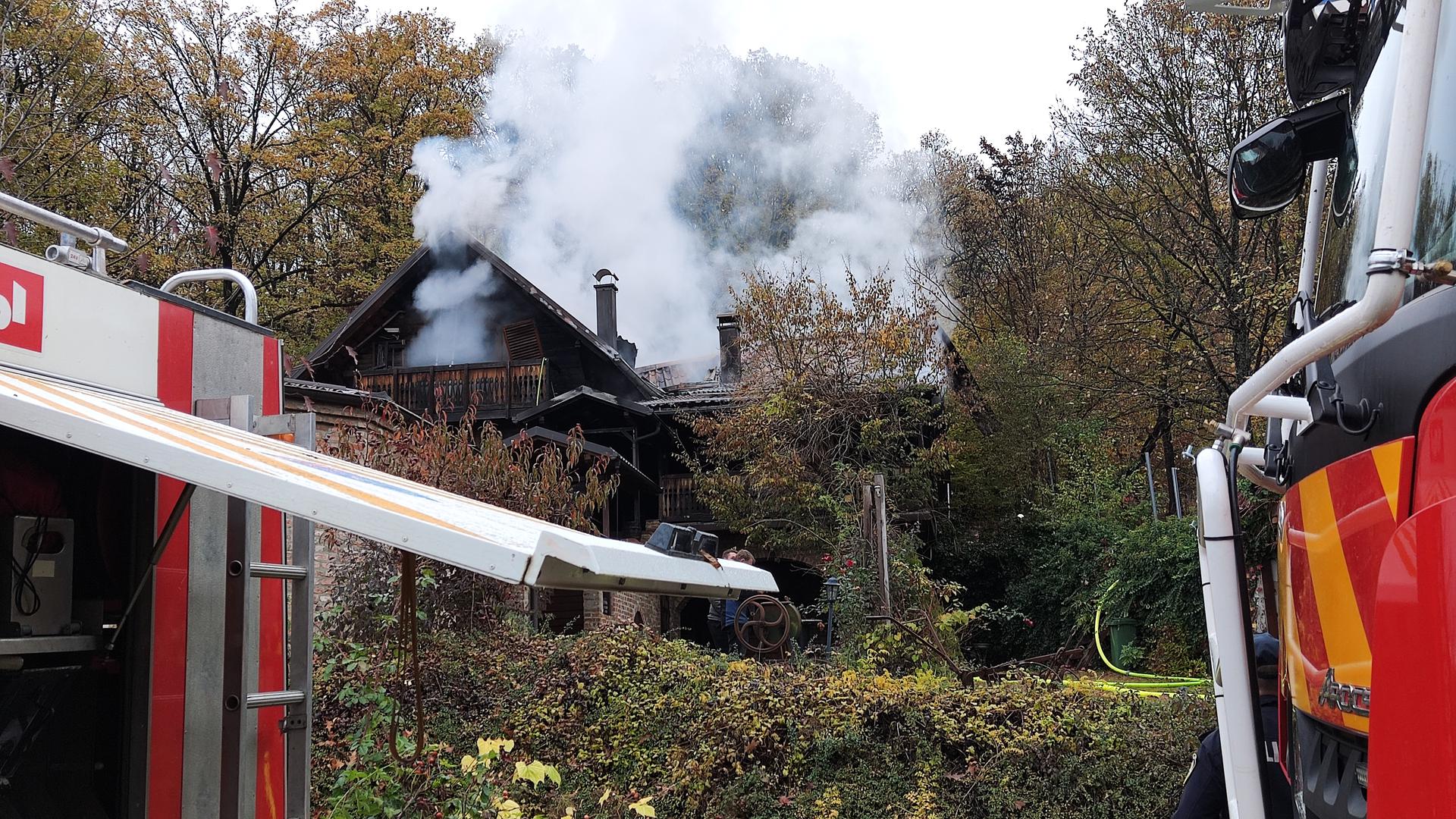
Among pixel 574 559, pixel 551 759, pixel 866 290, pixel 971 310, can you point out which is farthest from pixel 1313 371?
pixel 971 310

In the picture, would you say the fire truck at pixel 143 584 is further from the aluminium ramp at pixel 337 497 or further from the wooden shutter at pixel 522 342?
the wooden shutter at pixel 522 342

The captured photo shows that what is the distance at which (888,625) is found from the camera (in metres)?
10.7

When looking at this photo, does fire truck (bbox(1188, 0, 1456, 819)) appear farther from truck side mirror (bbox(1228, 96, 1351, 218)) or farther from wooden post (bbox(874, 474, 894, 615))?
wooden post (bbox(874, 474, 894, 615))

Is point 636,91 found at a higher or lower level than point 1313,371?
higher

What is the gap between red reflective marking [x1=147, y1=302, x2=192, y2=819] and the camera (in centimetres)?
363

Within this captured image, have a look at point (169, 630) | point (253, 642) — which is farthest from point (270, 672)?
point (169, 630)

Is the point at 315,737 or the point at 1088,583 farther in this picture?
the point at 1088,583

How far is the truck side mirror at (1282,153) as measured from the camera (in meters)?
2.56

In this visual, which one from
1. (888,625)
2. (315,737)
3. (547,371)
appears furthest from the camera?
(547,371)

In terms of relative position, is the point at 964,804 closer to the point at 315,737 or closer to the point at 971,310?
the point at 315,737

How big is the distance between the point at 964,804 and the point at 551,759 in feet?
10.0

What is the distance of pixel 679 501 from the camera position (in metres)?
24.2

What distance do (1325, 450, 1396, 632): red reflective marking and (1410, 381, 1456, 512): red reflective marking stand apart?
81mm

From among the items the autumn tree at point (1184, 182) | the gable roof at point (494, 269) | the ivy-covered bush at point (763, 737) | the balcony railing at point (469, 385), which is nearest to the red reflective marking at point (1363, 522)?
the ivy-covered bush at point (763, 737)
